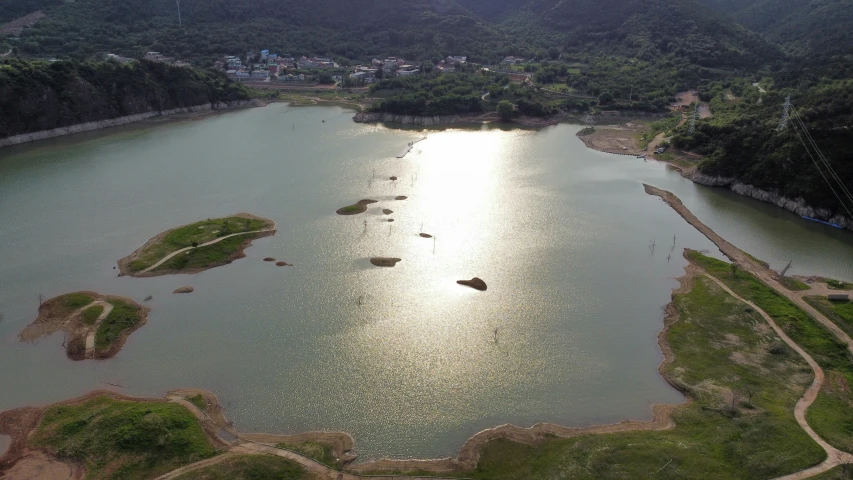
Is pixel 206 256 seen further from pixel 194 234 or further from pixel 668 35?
pixel 668 35

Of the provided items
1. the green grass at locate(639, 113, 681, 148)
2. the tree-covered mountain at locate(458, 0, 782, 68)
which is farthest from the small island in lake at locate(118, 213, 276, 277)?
the tree-covered mountain at locate(458, 0, 782, 68)

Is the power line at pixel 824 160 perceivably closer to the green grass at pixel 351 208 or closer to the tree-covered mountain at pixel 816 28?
the green grass at pixel 351 208

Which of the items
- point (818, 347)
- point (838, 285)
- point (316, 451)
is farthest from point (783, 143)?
point (316, 451)

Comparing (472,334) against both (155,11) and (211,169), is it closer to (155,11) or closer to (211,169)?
(211,169)

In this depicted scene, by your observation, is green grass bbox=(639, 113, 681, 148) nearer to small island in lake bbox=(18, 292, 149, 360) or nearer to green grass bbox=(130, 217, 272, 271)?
green grass bbox=(130, 217, 272, 271)

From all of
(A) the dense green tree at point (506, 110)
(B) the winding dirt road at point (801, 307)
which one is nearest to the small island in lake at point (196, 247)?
(B) the winding dirt road at point (801, 307)

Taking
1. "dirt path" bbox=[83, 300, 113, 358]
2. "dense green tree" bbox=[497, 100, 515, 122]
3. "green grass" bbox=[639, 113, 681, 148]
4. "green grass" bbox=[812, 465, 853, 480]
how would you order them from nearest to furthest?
"green grass" bbox=[812, 465, 853, 480], "dirt path" bbox=[83, 300, 113, 358], "green grass" bbox=[639, 113, 681, 148], "dense green tree" bbox=[497, 100, 515, 122]
